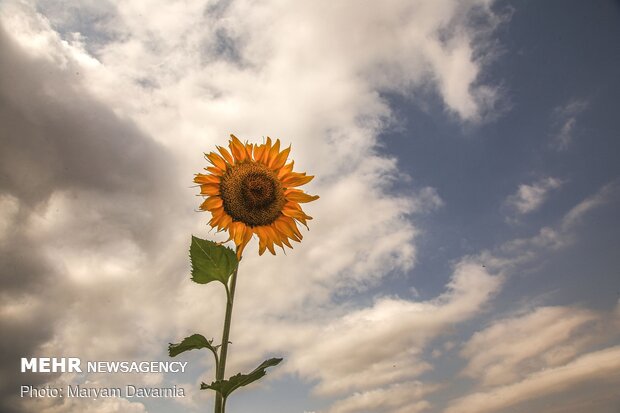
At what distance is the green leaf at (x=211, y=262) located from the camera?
485 cm

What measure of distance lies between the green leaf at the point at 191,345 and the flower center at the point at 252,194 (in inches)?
73.3

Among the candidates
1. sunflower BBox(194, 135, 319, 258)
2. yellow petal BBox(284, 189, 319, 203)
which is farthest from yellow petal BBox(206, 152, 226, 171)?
yellow petal BBox(284, 189, 319, 203)

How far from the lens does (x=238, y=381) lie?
423 cm

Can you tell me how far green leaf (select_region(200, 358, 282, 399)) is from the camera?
405 cm

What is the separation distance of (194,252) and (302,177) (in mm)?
2004

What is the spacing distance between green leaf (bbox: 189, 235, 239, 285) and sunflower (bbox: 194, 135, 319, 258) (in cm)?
97

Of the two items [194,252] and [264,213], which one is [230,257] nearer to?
[194,252]

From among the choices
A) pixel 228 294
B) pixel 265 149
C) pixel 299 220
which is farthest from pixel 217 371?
pixel 265 149

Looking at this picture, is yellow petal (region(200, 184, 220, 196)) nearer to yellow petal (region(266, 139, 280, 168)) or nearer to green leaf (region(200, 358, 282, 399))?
yellow petal (region(266, 139, 280, 168))

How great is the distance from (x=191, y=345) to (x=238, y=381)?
78 centimetres

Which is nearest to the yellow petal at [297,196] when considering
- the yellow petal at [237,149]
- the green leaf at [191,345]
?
the yellow petal at [237,149]

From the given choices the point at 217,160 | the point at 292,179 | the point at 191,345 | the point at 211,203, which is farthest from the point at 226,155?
the point at 191,345

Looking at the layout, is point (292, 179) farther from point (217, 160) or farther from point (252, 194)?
point (217, 160)

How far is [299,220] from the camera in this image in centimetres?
647
